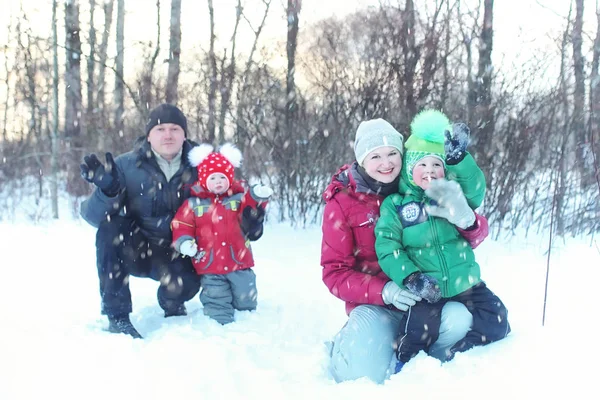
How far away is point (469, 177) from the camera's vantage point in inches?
93.6

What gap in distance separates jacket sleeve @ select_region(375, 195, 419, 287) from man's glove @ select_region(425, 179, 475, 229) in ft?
0.70

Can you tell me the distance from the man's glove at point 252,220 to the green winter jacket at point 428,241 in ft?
3.46

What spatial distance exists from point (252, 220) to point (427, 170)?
1292 mm

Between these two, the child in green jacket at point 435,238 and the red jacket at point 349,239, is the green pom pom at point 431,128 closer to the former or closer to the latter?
the child in green jacket at point 435,238

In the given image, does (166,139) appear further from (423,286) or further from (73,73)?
(73,73)

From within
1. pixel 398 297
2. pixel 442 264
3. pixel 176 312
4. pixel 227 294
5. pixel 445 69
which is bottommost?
pixel 176 312

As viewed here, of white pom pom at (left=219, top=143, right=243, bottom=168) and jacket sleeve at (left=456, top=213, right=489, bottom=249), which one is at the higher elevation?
white pom pom at (left=219, top=143, right=243, bottom=168)

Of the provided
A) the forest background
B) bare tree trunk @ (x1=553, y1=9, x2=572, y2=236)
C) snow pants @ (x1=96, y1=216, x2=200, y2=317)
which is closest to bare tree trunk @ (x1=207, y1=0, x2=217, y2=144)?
the forest background

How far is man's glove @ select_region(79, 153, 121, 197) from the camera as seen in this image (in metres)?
2.87

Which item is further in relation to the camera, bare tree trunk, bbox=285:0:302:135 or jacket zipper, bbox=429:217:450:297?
bare tree trunk, bbox=285:0:302:135

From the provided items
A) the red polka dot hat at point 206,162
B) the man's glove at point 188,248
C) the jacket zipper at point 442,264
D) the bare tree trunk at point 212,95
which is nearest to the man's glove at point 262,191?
the red polka dot hat at point 206,162

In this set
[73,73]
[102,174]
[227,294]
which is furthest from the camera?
[73,73]

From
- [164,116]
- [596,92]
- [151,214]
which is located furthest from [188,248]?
[596,92]

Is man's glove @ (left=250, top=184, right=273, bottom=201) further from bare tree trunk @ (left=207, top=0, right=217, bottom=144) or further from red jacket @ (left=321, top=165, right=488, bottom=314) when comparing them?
bare tree trunk @ (left=207, top=0, right=217, bottom=144)
